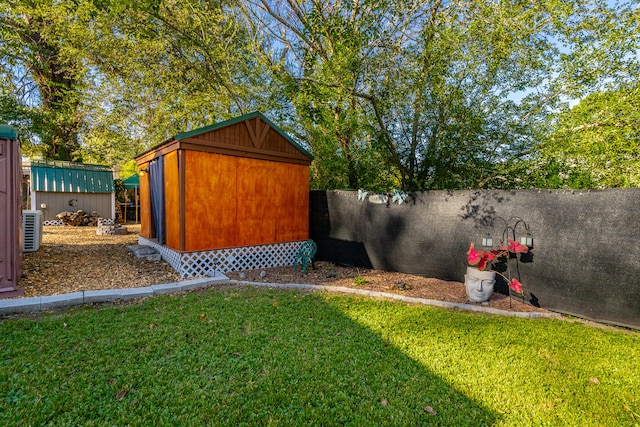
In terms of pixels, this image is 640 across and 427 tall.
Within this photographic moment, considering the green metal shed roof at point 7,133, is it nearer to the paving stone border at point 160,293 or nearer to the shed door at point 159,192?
the paving stone border at point 160,293

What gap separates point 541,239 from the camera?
3816 millimetres

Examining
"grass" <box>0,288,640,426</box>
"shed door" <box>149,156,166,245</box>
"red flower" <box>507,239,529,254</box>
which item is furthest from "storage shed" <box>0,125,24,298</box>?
"red flower" <box>507,239,529,254</box>

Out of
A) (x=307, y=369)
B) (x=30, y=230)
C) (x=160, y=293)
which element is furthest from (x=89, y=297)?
(x=30, y=230)

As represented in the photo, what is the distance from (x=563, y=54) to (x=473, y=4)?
1.70m

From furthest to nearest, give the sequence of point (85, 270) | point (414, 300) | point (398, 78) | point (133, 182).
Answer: point (133, 182) < point (398, 78) < point (85, 270) < point (414, 300)

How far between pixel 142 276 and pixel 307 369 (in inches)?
149

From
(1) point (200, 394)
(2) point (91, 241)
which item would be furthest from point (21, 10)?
(1) point (200, 394)

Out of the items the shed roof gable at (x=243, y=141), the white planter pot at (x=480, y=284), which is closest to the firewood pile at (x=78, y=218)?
the shed roof gable at (x=243, y=141)

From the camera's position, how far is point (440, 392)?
2.16m

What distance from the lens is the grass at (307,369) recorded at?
1.91 m

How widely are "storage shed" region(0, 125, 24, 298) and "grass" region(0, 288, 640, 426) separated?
0.97m

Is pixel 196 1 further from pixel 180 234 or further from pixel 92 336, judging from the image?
pixel 92 336

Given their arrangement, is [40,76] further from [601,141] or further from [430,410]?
[601,141]

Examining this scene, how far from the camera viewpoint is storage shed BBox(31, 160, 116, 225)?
10.9 m
